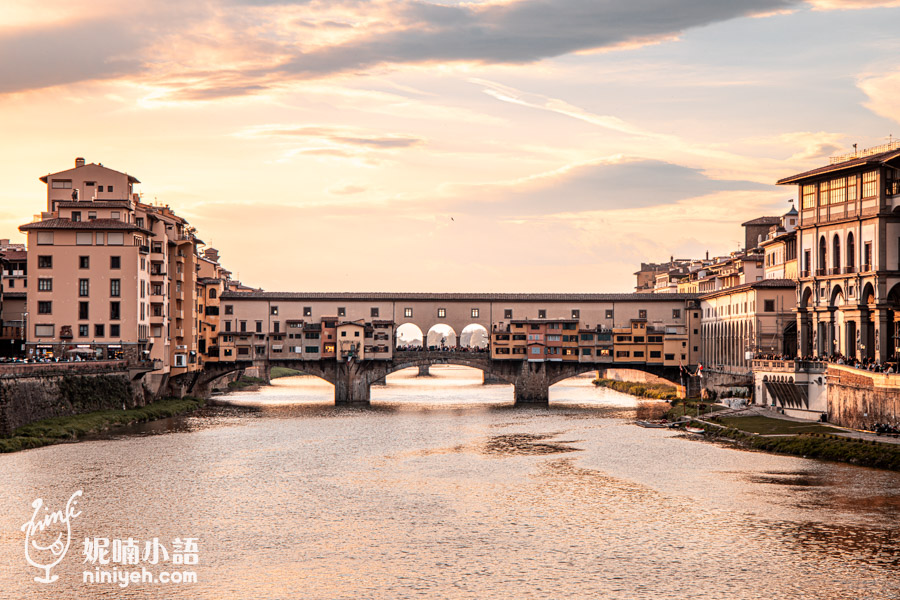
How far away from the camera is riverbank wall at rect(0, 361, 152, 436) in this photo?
181 ft

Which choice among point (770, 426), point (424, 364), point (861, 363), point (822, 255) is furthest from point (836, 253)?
point (424, 364)

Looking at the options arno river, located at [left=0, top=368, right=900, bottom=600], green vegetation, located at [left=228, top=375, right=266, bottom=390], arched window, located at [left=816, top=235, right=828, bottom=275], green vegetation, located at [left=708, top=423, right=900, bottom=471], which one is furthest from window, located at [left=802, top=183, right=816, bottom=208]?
green vegetation, located at [left=228, top=375, right=266, bottom=390]

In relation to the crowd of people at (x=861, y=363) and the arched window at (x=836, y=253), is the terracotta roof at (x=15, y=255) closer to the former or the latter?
the crowd of people at (x=861, y=363)

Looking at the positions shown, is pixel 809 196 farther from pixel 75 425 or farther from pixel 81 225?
pixel 75 425

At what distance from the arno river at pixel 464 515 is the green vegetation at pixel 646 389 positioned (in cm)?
3832

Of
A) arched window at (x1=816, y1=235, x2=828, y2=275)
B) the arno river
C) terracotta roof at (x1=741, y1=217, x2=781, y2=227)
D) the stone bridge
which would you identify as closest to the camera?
the arno river

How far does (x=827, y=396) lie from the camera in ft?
202

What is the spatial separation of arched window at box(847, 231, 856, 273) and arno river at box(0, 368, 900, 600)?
20.7 m

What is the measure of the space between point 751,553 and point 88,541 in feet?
73.4

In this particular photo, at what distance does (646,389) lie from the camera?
108 metres

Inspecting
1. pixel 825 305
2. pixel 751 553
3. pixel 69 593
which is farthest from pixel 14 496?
pixel 825 305

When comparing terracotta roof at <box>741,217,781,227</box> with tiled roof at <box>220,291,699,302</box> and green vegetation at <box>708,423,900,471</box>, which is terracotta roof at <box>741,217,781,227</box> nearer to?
tiled roof at <box>220,291,699,302</box>

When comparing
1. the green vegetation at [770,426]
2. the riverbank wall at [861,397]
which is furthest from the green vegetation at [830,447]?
the riverbank wall at [861,397]

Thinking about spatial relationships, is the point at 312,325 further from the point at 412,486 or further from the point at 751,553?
the point at 751,553
